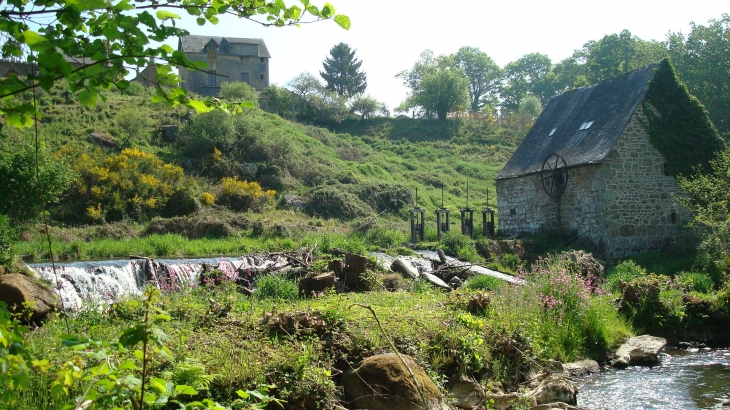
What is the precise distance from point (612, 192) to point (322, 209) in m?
14.4

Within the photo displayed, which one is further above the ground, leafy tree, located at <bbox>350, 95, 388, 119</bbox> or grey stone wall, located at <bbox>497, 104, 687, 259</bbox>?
leafy tree, located at <bbox>350, 95, 388, 119</bbox>

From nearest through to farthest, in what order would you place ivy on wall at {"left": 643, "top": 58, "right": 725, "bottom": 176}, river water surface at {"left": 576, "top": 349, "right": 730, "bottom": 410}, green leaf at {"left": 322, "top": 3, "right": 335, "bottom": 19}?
green leaf at {"left": 322, "top": 3, "right": 335, "bottom": 19}
river water surface at {"left": 576, "top": 349, "right": 730, "bottom": 410}
ivy on wall at {"left": 643, "top": 58, "right": 725, "bottom": 176}

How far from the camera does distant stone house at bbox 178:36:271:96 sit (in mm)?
54750

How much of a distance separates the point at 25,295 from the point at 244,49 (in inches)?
1991

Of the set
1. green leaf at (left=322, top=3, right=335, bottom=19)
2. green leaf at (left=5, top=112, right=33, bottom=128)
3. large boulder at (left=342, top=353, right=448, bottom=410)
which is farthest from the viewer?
large boulder at (left=342, top=353, right=448, bottom=410)

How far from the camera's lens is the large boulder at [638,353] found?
10.5 m

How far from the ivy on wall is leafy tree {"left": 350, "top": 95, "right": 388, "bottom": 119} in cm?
3896

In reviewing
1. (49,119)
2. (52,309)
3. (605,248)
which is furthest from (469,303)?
(49,119)

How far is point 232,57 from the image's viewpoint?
56.0 m

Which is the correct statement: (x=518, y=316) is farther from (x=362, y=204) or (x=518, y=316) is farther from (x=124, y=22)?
(x=362, y=204)

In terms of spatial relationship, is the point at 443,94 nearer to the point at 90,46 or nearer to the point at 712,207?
the point at 712,207

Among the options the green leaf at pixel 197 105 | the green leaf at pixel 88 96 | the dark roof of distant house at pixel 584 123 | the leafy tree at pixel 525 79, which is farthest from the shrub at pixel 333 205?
the leafy tree at pixel 525 79

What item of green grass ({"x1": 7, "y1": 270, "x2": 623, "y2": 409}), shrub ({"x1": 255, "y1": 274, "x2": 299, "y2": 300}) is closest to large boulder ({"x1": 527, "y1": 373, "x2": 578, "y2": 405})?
green grass ({"x1": 7, "y1": 270, "x2": 623, "y2": 409})

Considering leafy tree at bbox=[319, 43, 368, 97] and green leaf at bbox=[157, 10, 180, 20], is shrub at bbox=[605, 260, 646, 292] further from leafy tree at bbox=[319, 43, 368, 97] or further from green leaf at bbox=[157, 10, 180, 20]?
leafy tree at bbox=[319, 43, 368, 97]
